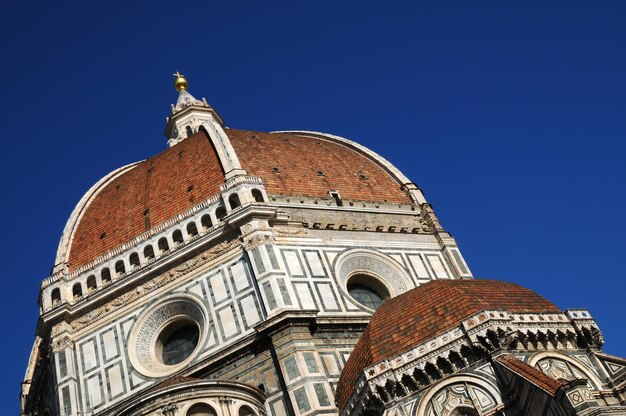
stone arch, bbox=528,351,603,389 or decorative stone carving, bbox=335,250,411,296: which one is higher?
decorative stone carving, bbox=335,250,411,296

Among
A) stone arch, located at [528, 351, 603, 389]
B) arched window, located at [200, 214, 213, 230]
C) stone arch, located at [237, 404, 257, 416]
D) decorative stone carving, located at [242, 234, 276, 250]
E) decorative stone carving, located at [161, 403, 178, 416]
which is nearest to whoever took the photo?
stone arch, located at [528, 351, 603, 389]

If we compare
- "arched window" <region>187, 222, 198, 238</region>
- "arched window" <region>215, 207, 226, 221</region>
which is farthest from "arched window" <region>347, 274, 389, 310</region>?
"arched window" <region>187, 222, 198, 238</region>

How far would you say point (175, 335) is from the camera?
24578 millimetres

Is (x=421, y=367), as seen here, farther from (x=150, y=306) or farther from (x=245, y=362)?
(x=150, y=306)

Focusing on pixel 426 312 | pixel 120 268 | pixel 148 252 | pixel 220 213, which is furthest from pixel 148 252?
pixel 426 312

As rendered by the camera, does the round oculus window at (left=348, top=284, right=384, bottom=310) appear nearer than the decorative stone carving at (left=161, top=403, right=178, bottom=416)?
No

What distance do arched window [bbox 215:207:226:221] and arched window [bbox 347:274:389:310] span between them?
4453mm

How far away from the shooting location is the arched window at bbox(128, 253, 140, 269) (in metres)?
25.8

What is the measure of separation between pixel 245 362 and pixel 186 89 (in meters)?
24.2

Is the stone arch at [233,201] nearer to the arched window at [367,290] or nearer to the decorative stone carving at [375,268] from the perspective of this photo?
the decorative stone carving at [375,268]

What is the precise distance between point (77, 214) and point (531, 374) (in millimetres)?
19450

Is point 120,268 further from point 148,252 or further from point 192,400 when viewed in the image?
point 192,400

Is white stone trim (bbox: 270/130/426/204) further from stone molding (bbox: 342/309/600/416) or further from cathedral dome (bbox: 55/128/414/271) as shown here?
stone molding (bbox: 342/309/600/416)

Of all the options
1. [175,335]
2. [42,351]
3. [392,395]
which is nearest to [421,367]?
[392,395]
